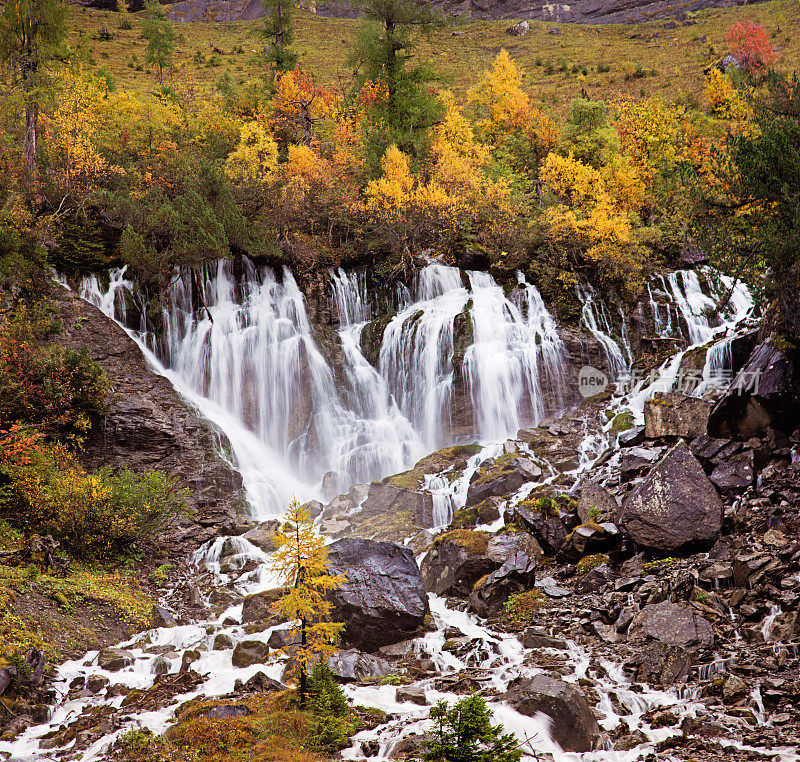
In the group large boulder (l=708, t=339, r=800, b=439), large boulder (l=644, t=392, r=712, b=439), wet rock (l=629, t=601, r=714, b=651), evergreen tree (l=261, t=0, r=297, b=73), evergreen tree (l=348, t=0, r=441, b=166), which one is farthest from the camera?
evergreen tree (l=261, t=0, r=297, b=73)

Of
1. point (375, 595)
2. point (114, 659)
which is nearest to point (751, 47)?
point (375, 595)

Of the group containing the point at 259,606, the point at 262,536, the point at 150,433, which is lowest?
the point at 259,606

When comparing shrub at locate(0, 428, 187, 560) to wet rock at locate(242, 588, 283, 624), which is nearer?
wet rock at locate(242, 588, 283, 624)

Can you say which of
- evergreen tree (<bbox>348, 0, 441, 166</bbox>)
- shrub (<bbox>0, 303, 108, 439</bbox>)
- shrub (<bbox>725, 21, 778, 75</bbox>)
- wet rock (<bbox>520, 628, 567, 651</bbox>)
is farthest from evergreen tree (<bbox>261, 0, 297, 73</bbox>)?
wet rock (<bbox>520, 628, 567, 651</bbox>)

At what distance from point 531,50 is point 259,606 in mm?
80990

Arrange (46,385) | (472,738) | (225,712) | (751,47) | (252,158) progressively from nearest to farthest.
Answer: (472,738) → (225,712) → (46,385) → (252,158) → (751,47)

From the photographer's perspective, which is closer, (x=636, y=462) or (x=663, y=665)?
(x=663, y=665)

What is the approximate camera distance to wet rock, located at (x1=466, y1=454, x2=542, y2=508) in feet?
64.8

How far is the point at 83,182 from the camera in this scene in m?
30.1

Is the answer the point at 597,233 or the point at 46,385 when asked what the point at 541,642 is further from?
the point at 597,233

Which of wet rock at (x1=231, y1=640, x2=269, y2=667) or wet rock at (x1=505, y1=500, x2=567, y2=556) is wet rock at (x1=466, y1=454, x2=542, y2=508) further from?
wet rock at (x1=231, y1=640, x2=269, y2=667)

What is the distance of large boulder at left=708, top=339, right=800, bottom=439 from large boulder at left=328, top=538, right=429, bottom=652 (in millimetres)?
9245

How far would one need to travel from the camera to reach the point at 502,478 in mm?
19922

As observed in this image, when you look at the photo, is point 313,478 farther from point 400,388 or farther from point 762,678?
point 762,678
